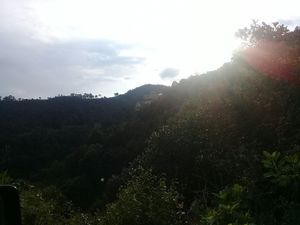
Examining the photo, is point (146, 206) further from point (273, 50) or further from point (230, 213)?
point (273, 50)

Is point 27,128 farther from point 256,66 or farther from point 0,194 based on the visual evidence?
point 0,194

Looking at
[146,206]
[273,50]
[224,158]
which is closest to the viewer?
[146,206]

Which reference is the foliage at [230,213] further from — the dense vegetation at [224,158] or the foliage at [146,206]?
the foliage at [146,206]

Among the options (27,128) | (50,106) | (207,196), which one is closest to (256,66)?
(207,196)

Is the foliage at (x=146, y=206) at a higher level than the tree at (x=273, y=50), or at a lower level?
lower

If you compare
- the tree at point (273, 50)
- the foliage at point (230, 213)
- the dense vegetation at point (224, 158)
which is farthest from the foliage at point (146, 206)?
the tree at point (273, 50)

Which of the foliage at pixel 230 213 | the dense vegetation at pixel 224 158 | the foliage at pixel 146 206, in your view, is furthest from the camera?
the foliage at pixel 146 206

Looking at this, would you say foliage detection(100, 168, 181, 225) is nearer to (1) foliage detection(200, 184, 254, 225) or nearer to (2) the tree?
(1) foliage detection(200, 184, 254, 225)

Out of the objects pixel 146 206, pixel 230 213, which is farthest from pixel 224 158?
pixel 230 213

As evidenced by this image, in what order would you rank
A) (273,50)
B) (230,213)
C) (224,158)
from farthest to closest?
(273,50) → (224,158) → (230,213)

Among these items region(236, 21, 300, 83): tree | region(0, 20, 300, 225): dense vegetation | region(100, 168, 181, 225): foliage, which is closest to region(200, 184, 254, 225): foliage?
region(0, 20, 300, 225): dense vegetation

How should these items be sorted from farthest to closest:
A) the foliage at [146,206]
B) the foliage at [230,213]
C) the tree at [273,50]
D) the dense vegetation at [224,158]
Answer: the tree at [273,50]
the foliage at [146,206]
the dense vegetation at [224,158]
the foliage at [230,213]

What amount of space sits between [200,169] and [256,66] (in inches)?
152

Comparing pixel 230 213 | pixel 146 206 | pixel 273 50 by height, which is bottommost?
pixel 146 206
